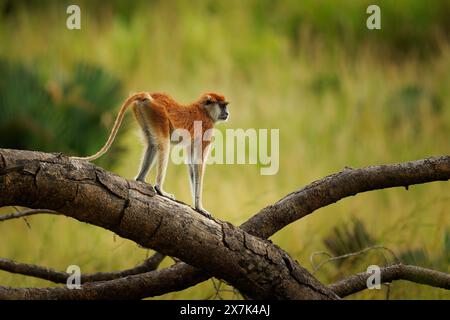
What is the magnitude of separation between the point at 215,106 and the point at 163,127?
0.50 m

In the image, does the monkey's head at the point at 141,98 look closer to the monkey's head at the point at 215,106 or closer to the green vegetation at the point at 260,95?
the monkey's head at the point at 215,106

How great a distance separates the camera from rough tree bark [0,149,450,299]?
3023 mm

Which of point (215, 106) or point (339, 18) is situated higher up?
point (339, 18)

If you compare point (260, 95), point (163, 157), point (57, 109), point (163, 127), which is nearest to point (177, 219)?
point (163, 157)

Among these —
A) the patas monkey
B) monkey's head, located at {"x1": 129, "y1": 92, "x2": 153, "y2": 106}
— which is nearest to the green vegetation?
the patas monkey

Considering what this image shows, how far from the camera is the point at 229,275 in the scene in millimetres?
3588

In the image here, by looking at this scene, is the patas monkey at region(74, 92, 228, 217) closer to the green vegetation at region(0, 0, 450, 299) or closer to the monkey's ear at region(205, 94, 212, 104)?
the monkey's ear at region(205, 94, 212, 104)

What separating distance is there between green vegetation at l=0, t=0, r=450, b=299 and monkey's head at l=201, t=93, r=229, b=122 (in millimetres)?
1491

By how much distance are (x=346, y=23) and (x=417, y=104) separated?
2854 mm

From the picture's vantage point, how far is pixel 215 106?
14.2ft

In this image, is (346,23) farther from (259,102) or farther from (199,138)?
(199,138)

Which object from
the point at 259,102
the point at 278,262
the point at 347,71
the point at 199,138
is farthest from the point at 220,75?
the point at 278,262

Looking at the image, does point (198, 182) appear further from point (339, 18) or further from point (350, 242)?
point (339, 18)

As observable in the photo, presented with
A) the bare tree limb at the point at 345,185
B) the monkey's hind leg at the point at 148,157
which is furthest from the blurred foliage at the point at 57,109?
the bare tree limb at the point at 345,185
